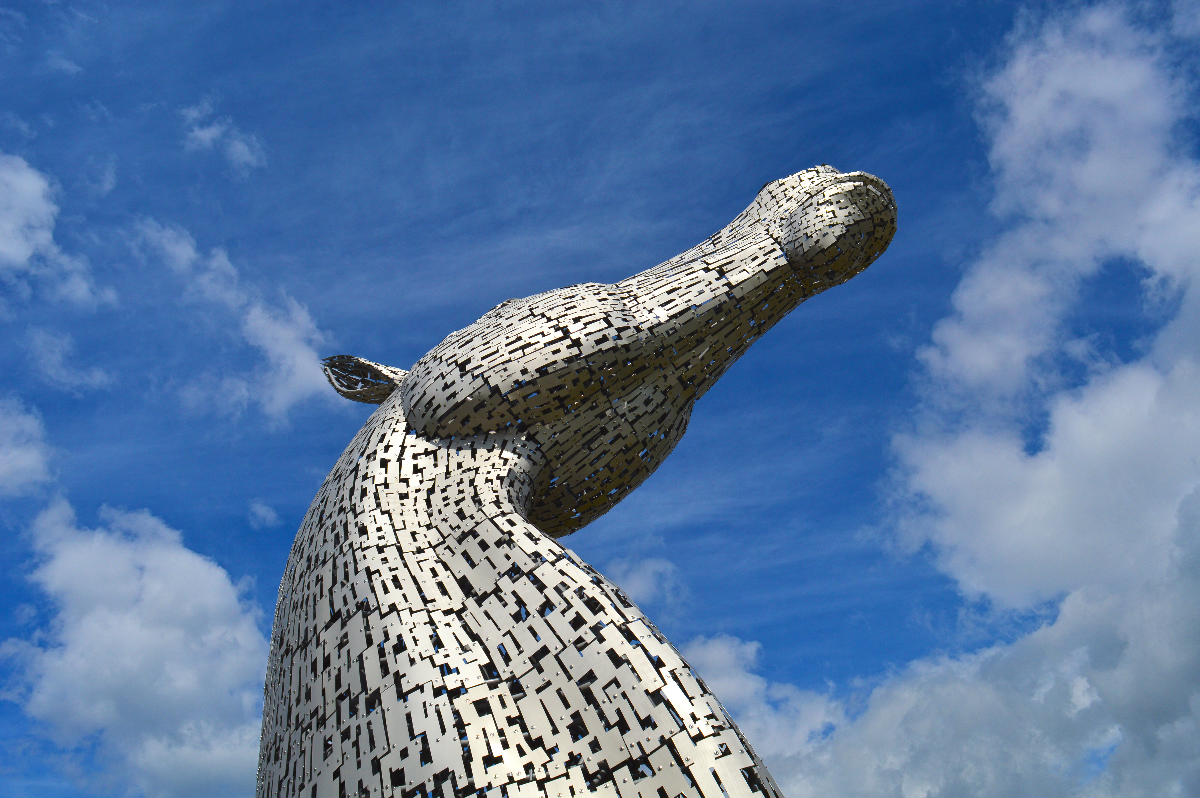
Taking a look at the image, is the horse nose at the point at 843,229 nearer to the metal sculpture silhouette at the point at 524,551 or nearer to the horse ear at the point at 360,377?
the metal sculpture silhouette at the point at 524,551

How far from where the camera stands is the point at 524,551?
18.0 ft

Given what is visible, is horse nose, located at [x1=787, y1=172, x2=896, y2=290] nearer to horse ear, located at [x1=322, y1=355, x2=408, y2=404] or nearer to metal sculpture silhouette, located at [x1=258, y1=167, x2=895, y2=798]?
metal sculpture silhouette, located at [x1=258, y1=167, x2=895, y2=798]

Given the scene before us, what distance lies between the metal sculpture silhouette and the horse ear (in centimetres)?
2

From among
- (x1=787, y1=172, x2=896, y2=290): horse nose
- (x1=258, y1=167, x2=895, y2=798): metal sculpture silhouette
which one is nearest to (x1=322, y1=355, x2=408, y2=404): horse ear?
(x1=258, y1=167, x2=895, y2=798): metal sculpture silhouette

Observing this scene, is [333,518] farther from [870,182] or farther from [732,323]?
[870,182]

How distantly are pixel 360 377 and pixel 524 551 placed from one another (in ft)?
12.5

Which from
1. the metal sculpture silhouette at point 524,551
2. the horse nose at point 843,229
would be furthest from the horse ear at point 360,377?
the horse nose at point 843,229

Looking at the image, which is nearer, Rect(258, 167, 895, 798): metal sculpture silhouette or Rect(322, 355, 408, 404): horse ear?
Rect(258, 167, 895, 798): metal sculpture silhouette

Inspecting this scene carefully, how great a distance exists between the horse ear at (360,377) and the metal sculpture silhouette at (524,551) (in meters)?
0.02

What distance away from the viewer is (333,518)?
245 inches

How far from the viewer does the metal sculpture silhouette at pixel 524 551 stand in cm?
446

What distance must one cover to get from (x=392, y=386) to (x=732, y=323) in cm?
322

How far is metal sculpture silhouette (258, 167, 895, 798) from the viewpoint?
446 cm

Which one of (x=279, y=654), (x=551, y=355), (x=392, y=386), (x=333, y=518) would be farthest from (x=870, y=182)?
(x=279, y=654)
